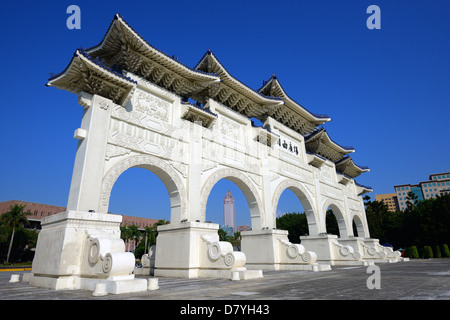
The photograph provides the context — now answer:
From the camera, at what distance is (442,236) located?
27750mm

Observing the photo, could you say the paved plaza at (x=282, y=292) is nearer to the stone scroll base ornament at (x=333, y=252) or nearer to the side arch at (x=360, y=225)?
the stone scroll base ornament at (x=333, y=252)

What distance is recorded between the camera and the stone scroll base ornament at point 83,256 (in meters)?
4.86

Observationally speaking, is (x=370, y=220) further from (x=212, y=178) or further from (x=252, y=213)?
(x=212, y=178)

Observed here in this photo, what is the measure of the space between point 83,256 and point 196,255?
137 inches

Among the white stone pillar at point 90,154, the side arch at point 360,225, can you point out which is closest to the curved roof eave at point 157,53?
the white stone pillar at point 90,154

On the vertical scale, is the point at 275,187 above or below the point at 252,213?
above

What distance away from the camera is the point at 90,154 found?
7523 mm

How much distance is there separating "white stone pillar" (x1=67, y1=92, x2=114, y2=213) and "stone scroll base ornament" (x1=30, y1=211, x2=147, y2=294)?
0.79 m

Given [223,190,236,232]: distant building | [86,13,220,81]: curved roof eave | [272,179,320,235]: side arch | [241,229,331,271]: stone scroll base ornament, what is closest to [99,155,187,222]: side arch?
[86,13,220,81]: curved roof eave

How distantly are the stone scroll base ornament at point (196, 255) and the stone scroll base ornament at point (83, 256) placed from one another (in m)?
2.52

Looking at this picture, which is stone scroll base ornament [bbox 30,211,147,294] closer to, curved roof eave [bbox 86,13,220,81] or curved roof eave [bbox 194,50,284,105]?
curved roof eave [bbox 86,13,220,81]
